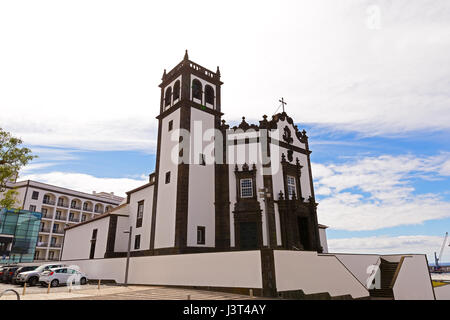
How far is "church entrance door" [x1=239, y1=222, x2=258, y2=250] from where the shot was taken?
23953mm

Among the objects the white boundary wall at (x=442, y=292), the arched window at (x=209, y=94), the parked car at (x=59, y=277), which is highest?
the arched window at (x=209, y=94)

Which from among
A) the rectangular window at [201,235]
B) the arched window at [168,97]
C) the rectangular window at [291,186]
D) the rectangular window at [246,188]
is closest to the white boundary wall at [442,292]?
the rectangular window at [291,186]

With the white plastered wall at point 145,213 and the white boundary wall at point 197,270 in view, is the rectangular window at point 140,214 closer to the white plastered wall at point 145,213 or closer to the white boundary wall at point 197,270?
the white plastered wall at point 145,213

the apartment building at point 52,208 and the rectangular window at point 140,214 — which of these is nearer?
the rectangular window at point 140,214

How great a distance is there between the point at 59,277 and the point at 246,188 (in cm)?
1586

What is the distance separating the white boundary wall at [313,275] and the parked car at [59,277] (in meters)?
15.8

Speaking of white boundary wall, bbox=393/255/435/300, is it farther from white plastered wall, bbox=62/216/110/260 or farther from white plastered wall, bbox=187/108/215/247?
white plastered wall, bbox=62/216/110/260

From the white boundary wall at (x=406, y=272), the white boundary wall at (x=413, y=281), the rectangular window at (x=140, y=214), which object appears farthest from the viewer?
the rectangular window at (x=140, y=214)

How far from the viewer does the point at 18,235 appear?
5556 centimetres

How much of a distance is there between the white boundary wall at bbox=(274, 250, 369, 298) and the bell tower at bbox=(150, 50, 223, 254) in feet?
32.7

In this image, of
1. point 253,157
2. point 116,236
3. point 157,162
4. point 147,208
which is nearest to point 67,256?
point 116,236

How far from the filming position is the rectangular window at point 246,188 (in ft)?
83.2

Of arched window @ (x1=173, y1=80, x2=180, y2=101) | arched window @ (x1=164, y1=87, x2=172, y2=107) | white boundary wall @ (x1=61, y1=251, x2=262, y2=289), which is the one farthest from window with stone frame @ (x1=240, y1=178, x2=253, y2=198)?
arched window @ (x1=164, y1=87, x2=172, y2=107)
